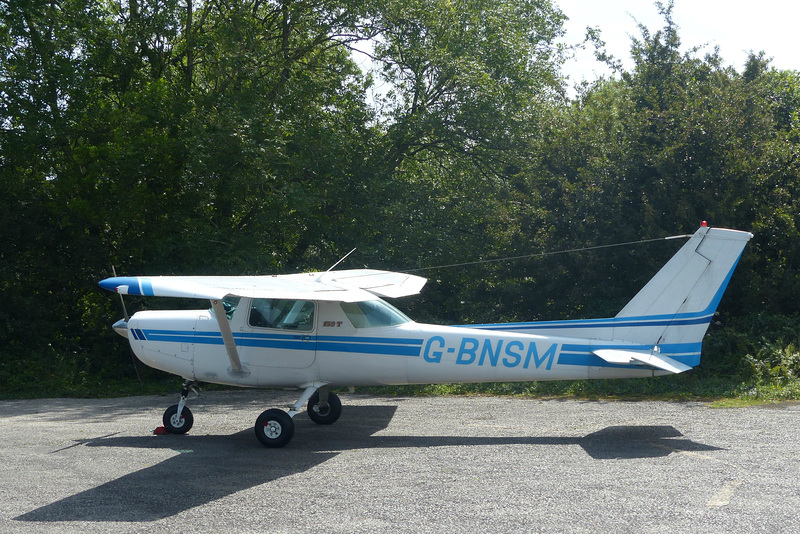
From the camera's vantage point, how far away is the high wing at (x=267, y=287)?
7918mm

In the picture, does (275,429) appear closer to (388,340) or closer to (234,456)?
(234,456)

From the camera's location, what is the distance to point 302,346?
369 inches

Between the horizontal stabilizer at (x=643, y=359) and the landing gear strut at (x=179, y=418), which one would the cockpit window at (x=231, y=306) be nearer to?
the landing gear strut at (x=179, y=418)

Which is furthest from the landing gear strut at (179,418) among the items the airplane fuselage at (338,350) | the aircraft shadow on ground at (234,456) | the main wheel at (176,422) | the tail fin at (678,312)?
the tail fin at (678,312)

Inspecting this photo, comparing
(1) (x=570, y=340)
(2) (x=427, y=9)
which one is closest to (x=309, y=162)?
Answer: (2) (x=427, y=9)

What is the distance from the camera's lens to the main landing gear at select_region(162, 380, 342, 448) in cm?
872

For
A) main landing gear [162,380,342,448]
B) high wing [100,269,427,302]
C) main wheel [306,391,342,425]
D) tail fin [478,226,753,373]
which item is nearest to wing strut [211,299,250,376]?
high wing [100,269,427,302]

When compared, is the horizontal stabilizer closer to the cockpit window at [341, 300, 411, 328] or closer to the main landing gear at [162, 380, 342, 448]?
the cockpit window at [341, 300, 411, 328]

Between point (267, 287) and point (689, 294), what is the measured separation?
5.49 m

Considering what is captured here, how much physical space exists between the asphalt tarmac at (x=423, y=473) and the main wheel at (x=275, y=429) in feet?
0.44

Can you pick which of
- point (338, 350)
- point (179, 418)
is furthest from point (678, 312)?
point (179, 418)

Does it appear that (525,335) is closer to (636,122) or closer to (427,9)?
(636,122)

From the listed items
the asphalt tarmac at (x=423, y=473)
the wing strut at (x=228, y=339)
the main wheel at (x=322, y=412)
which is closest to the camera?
the asphalt tarmac at (x=423, y=473)

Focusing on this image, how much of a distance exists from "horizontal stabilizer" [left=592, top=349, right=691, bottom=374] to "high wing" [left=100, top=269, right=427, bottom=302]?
304cm
